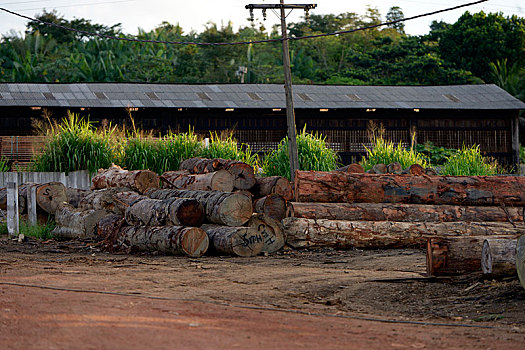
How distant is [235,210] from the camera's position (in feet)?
41.3

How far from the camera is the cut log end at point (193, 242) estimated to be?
12172 millimetres

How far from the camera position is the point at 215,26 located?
61.8 metres

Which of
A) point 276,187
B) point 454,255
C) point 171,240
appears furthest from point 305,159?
point 454,255

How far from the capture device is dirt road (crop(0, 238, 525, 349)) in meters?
5.38

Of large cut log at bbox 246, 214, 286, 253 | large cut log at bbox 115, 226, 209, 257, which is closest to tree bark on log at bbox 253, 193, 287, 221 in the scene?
large cut log at bbox 246, 214, 286, 253

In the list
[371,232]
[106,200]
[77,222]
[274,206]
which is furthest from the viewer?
[106,200]

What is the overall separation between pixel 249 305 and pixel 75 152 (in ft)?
46.0

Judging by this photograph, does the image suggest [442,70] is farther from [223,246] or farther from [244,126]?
[223,246]

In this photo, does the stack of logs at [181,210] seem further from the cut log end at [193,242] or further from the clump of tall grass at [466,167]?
the clump of tall grass at [466,167]

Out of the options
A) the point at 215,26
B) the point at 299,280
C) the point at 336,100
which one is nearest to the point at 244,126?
the point at 336,100

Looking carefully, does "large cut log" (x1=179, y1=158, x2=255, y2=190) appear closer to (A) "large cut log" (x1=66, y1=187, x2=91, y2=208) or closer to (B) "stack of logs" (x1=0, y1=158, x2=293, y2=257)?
(B) "stack of logs" (x1=0, y1=158, x2=293, y2=257)

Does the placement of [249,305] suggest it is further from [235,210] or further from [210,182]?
[210,182]

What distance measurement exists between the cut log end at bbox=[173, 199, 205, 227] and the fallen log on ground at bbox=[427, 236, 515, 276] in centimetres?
517

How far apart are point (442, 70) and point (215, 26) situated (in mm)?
21286
